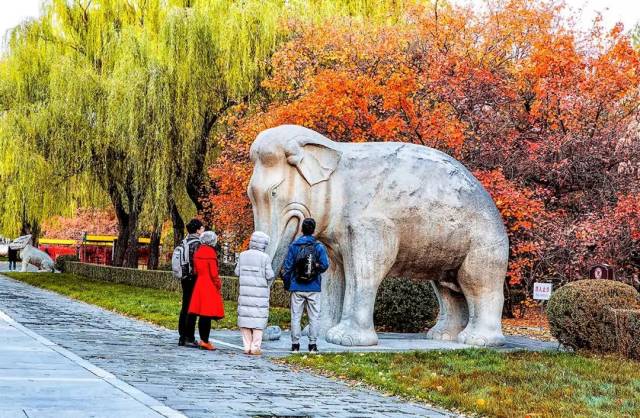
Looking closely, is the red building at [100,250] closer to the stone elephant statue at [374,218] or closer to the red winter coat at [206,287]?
the stone elephant statue at [374,218]

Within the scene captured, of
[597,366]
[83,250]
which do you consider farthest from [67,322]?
[83,250]

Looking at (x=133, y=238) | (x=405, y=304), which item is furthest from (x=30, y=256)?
(x=405, y=304)

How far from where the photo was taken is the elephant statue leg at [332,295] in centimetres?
1393

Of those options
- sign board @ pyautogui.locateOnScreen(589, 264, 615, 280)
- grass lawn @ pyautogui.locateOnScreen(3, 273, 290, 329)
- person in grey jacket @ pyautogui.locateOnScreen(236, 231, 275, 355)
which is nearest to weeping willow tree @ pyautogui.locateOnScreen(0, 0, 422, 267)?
grass lawn @ pyautogui.locateOnScreen(3, 273, 290, 329)

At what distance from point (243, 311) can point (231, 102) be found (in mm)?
15835

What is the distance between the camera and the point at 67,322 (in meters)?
15.7

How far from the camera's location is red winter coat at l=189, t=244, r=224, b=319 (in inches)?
478

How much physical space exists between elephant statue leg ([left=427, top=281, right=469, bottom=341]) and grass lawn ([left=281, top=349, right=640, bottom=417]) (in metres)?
2.04

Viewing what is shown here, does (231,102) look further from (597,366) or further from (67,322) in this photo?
(597,366)


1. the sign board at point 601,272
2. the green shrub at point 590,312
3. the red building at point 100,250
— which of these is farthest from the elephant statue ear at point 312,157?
the red building at point 100,250

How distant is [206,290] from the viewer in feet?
40.2

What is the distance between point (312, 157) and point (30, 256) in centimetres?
3207

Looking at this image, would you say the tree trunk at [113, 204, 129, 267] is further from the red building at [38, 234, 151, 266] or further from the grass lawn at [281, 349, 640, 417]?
the grass lawn at [281, 349, 640, 417]

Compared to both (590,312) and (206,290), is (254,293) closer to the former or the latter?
(206,290)
